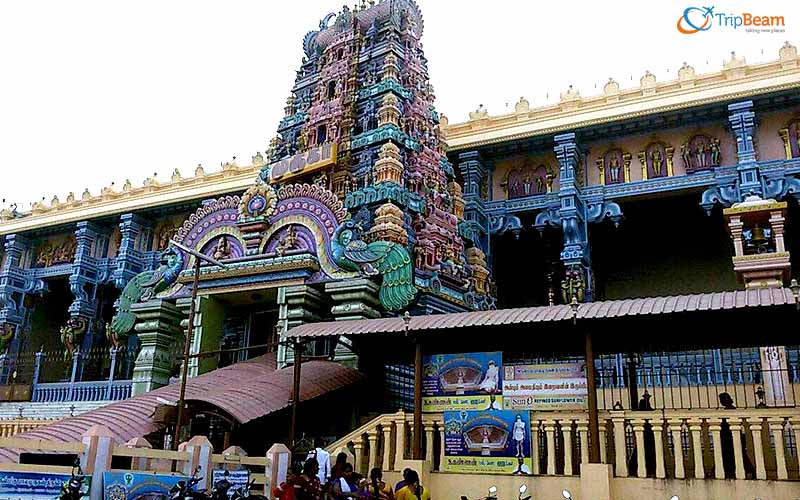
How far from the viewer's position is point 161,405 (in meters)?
13.3

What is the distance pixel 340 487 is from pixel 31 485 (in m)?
3.85

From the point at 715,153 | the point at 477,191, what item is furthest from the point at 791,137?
the point at 477,191

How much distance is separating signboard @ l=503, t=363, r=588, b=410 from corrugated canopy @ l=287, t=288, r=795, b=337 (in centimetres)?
97

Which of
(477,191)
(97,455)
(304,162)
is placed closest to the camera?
(97,455)

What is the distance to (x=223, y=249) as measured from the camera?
738 inches

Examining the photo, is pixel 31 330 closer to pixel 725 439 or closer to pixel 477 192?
pixel 477 192

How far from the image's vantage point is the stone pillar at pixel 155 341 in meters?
18.5

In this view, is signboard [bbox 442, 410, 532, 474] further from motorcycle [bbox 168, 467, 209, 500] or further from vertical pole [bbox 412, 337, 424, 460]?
motorcycle [bbox 168, 467, 209, 500]

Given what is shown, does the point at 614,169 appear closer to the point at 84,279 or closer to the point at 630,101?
the point at 630,101

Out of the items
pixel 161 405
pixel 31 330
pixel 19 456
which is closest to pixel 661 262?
pixel 161 405

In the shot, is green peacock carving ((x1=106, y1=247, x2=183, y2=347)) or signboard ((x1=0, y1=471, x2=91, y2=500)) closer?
signboard ((x1=0, y1=471, x2=91, y2=500))

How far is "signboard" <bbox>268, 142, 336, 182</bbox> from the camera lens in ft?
64.1

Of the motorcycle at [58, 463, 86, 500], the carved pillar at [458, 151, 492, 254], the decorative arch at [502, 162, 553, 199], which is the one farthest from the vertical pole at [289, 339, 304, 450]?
the decorative arch at [502, 162, 553, 199]

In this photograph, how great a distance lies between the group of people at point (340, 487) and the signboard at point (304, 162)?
10.4 metres
